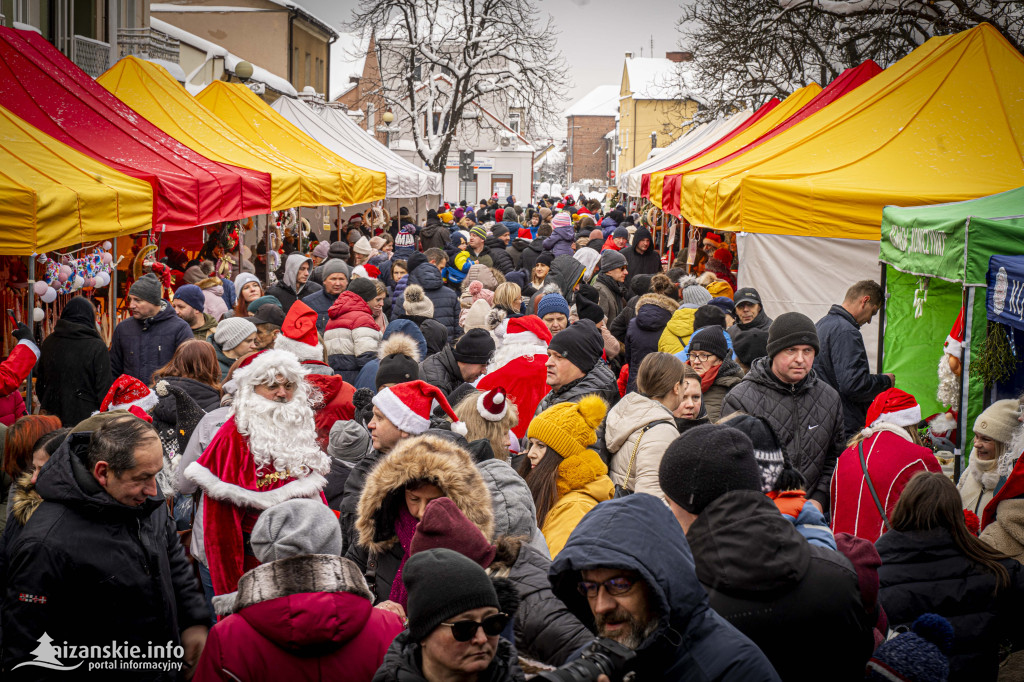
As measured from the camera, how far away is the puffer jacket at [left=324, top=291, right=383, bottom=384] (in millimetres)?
6758

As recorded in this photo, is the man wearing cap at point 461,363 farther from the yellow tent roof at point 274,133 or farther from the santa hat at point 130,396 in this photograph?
the yellow tent roof at point 274,133

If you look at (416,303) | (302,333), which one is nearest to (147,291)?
(302,333)

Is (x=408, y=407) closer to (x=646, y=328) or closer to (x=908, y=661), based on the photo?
(x=908, y=661)

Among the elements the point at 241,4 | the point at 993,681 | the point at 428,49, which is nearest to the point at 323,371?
the point at 993,681

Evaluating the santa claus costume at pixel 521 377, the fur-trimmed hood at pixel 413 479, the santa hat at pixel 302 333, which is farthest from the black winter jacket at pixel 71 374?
the fur-trimmed hood at pixel 413 479

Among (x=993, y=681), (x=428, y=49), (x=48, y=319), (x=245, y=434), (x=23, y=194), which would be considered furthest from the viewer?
(x=428, y=49)

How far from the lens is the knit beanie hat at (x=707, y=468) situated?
2.54 meters

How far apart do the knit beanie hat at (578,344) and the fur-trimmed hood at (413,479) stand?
206cm

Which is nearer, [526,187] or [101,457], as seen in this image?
[101,457]

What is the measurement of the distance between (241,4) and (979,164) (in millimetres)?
32854

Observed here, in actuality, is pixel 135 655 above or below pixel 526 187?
below

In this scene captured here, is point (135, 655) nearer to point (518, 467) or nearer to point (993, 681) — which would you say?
point (518, 467)

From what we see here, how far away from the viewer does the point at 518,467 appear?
4.05 meters

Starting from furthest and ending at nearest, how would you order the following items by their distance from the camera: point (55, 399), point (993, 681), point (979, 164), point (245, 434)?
point (979, 164) → point (55, 399) → point (245, 434) → point (993, 681)
